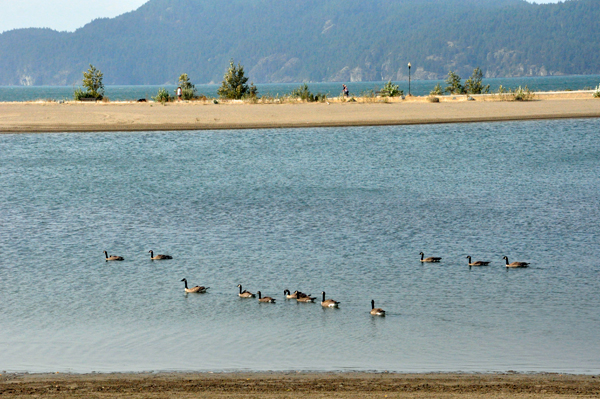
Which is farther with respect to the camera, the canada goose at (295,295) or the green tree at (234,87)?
the green tree at (234,87)

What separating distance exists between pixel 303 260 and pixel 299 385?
9239 millimetres

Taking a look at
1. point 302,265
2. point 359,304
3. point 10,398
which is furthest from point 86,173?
point 10,398

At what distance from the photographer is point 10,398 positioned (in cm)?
1130

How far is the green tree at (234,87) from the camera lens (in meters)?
66.5

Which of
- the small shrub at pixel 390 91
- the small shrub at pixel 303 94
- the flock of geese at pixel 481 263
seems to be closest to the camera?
the flock of geese at pixel 481 263

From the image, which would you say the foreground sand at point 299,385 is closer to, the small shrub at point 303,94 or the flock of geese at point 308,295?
the flock of geese at point 308,295

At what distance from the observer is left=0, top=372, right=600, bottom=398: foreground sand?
11.3 m

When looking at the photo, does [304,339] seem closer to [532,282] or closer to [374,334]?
[374,334]

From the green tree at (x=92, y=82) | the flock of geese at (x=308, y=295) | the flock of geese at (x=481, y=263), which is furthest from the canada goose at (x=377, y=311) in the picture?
the green tree at (x=92, y=82)

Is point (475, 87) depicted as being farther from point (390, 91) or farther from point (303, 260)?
point (303, 260)

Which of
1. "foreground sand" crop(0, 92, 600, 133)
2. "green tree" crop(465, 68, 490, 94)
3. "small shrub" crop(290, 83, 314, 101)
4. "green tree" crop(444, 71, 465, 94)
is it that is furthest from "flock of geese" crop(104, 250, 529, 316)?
"green tree" crop(444, 71, 465, 94)

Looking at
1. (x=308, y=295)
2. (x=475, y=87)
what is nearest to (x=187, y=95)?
(x=475, y=87)

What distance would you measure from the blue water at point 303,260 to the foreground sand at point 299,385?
665 millimetres

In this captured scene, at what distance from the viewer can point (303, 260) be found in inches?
826
